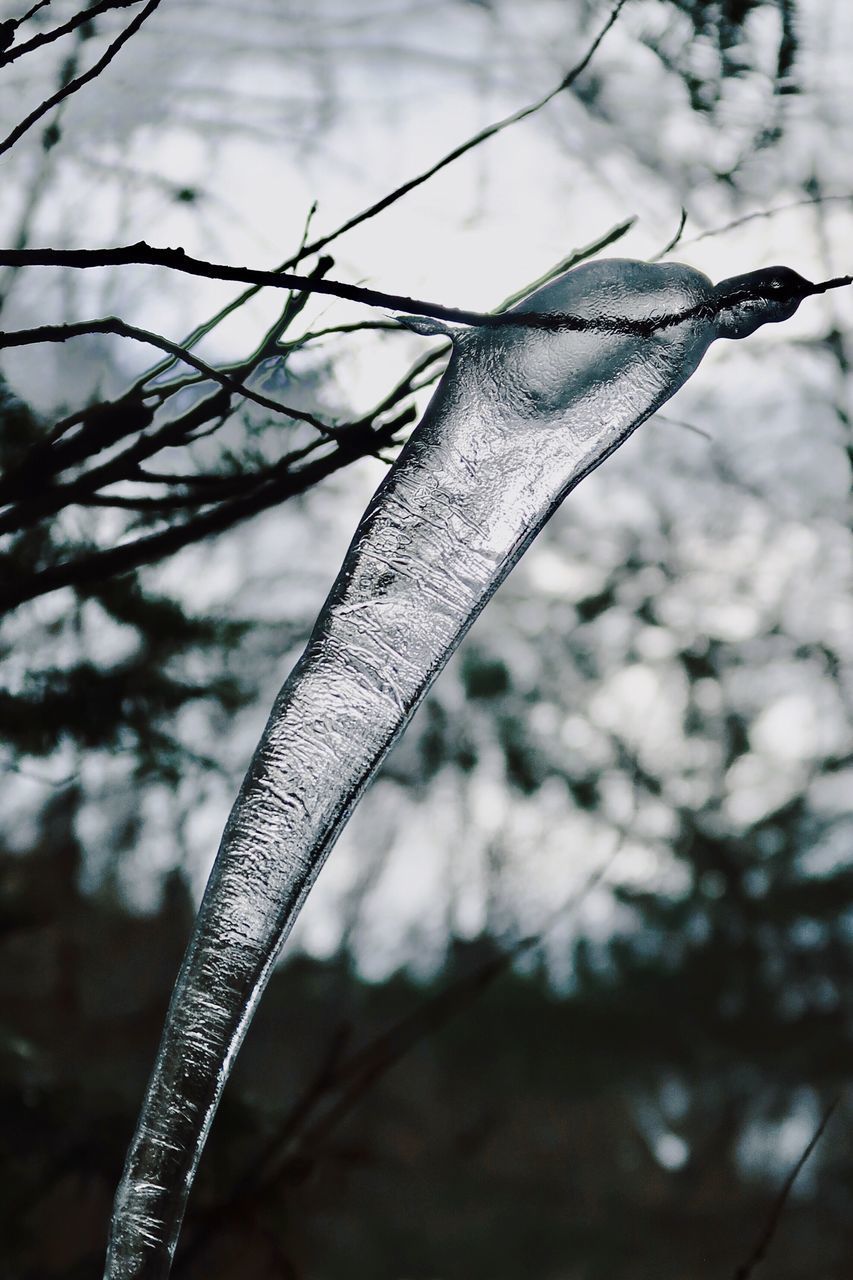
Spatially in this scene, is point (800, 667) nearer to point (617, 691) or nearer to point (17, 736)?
point (617, 691)

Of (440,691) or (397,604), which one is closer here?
(397,604)

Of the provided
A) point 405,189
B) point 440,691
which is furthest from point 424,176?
point 440,691

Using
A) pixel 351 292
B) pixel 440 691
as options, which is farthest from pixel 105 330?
pixel 440 691

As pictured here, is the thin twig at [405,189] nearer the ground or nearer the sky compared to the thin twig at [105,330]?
nearer the sky

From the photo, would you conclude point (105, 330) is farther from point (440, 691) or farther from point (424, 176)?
point (440, 691)

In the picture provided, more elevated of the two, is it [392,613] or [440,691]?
[440,691]

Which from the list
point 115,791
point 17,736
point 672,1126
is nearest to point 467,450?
point 17,736
